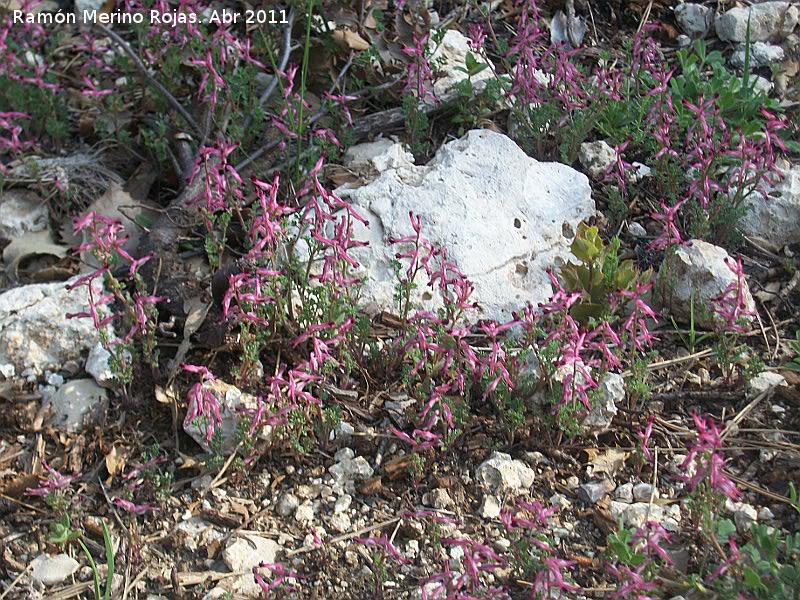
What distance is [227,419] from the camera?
297 cm

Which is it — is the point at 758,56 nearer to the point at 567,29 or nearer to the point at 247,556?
the point at 567,29

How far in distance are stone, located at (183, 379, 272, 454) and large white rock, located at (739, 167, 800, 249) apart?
214 centimetres

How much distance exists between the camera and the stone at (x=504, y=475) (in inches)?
112

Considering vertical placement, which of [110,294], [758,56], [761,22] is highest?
[761,22]

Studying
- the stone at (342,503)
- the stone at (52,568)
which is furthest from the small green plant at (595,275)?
the stone at (52,568)

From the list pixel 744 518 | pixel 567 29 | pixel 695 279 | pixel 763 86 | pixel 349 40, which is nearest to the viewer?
pixel 744 518

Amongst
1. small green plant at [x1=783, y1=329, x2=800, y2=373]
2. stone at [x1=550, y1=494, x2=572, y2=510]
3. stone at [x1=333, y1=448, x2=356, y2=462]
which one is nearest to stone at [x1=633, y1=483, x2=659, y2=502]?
stone at [x1=550, y1=494, x2=572, y2=510]

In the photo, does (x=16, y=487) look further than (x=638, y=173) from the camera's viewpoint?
No

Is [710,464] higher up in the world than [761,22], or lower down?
lower down

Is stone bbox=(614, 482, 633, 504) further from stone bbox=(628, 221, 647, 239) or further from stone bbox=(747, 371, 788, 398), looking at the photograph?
stone bbox=(628, 221, 647, 239)

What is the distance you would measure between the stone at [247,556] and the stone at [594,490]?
0.94 meters

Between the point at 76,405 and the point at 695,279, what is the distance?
2.26 metres

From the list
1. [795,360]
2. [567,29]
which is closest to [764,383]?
[795,360]

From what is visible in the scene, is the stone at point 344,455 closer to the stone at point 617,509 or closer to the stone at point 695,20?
the stone at point 617,509
